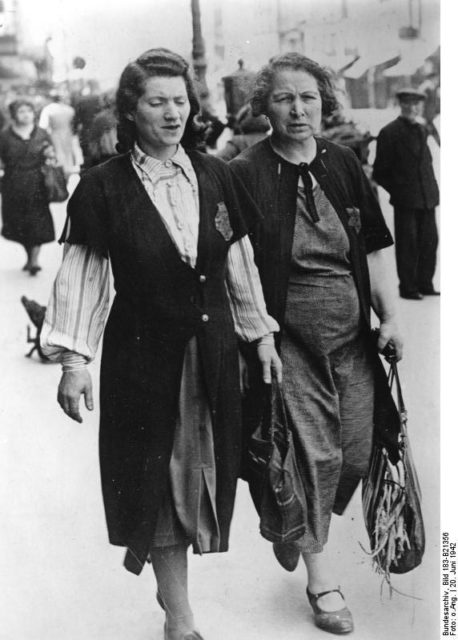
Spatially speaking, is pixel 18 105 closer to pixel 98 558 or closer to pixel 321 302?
pixel 321 302

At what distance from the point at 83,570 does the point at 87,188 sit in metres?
1.44

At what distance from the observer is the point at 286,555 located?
125 inches

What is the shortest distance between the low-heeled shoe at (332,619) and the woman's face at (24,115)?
2.03 m

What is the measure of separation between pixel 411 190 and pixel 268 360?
96cm

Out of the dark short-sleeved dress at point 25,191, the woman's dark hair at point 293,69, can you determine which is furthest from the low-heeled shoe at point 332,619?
the woman's dark hair at point 293,69

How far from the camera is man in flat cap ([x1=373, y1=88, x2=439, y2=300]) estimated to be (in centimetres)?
317

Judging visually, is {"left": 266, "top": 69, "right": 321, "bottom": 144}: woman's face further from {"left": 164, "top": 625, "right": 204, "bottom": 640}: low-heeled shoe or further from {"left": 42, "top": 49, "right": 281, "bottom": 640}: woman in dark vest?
{"left": 164, "top": 625, "right": 204, "bottom": 640}: low-heeled shoe

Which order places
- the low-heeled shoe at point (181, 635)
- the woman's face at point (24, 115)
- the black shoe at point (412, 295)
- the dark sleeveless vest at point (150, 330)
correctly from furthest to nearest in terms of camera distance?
the black shoe at point (412, 295) < the woman's face at point (24, 115) < the low-heeled shoe at point (181, 635) < the dark sleeveless vest at point (150, 330)

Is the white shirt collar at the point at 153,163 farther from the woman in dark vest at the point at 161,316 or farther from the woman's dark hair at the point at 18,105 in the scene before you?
the woman's dark hair at the point at 18,105

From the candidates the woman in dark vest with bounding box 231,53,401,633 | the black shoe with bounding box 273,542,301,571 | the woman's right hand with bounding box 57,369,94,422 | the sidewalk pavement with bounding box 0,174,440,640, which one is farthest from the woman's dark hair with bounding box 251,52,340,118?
the black shoe with bounding box 273,542,301,571

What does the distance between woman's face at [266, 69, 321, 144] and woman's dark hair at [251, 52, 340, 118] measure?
0.05 ft

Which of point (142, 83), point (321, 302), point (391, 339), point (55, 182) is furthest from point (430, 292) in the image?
point (55, 182)

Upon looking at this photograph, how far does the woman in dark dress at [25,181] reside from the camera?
3125mm
